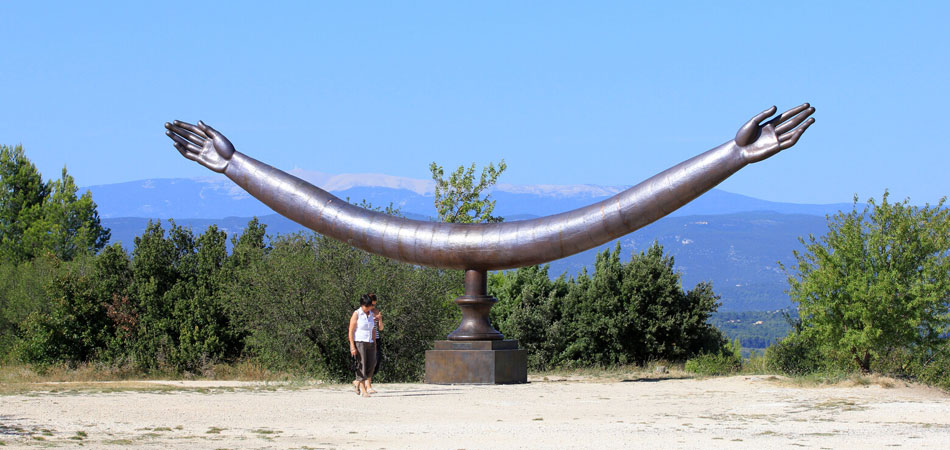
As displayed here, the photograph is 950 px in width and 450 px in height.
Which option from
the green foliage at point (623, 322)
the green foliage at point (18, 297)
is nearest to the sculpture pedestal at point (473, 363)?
the green foliage at point (623, 322)

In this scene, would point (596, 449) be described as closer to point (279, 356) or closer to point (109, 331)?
point (279, 356)

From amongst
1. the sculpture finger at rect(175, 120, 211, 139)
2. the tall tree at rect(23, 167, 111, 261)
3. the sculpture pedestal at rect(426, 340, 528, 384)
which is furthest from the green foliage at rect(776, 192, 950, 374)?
the tall tree at rect(23, 167, 111, 261)

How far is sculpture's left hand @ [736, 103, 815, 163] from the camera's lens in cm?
1307

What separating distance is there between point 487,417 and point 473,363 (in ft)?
12.1

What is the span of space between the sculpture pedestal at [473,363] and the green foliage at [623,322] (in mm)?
10304

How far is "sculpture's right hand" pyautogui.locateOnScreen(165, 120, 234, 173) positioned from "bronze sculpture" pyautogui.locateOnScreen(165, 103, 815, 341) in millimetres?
16

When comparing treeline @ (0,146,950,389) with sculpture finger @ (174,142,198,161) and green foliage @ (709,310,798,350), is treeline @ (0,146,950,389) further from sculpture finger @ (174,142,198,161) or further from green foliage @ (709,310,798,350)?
green foliage @ (709,310,798,350)

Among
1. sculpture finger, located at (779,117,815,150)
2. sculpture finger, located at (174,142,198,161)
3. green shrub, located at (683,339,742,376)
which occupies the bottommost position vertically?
green shrub, located at (683,339,742,376)

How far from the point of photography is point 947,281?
16.0 m

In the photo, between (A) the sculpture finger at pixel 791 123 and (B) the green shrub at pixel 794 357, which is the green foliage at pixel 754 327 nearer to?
(B) the green shrub at pixel 794 357

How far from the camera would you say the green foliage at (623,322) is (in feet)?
84.4

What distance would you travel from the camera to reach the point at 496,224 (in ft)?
49.3

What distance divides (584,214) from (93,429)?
7289 millimetres

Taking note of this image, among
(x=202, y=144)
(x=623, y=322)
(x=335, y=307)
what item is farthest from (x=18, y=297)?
(x=623, y=322)
